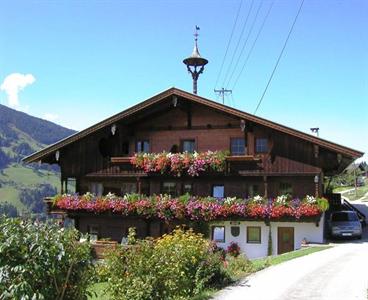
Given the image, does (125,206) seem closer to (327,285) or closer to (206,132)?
(206,132)

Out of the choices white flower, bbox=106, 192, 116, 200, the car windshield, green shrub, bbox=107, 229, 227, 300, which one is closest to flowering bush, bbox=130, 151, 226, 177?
white flower, bbox=106, 192, 116, 200

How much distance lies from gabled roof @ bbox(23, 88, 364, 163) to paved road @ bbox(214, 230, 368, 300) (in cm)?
686

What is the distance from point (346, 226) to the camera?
2767 centimetres

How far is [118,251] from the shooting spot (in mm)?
12812

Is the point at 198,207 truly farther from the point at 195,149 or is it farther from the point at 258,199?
the point at 195,149

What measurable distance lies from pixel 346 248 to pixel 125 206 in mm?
12231

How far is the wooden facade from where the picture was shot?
92.3 feet

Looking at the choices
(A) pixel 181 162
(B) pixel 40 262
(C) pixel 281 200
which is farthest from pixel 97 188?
(B) pixel 40 262

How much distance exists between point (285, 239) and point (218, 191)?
15.7 feet

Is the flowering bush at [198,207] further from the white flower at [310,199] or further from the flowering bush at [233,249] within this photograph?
the flowering bush at [233,249]

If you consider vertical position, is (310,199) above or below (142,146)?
below

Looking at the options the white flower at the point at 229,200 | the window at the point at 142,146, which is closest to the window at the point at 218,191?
the white flower at the point at 229,200

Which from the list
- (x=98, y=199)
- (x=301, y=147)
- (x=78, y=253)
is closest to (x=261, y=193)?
(x=301, y=147)

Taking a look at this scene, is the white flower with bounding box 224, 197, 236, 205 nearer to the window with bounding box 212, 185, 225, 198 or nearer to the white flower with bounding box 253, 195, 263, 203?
the white flower with bounding box 253, 195, 263, 203
